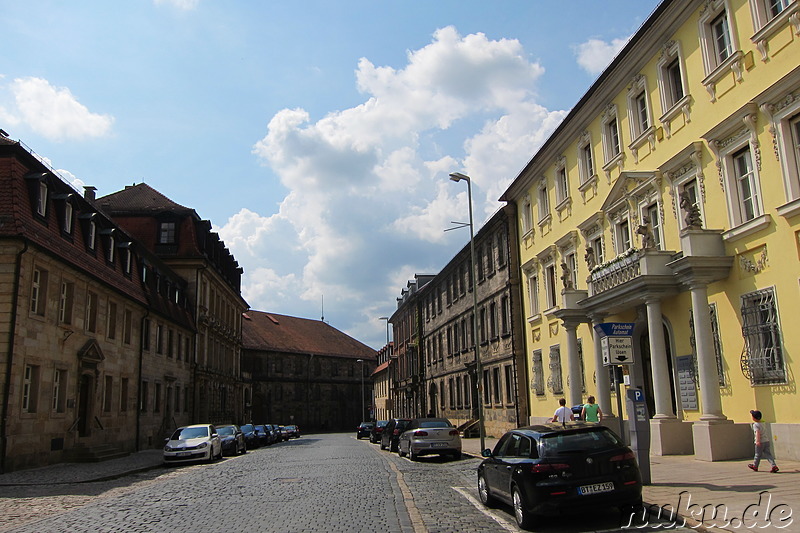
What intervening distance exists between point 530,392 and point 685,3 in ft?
61.5

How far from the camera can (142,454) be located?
101ft

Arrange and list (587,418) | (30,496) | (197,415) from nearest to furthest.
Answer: (30,496)
(587,418)
(197,415)

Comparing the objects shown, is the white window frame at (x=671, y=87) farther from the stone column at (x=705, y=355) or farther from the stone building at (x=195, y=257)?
the stone building at (x=195, y=257)

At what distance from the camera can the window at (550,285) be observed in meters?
28.7

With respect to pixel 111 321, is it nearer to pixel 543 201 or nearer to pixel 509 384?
pixel 509 384

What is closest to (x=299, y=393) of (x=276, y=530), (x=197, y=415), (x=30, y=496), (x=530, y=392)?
(x=197, y=415)

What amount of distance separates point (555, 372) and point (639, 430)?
1639 centimetres

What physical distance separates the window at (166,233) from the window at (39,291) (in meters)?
24.1

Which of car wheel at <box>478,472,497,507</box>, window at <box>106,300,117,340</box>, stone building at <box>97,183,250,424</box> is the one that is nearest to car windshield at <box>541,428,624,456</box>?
car wheel at <box>478,472,497,507</box>

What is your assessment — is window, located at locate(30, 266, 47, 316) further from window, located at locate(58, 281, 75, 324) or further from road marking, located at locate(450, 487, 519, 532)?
road marking, located at locate(450, 487, 519, 532)

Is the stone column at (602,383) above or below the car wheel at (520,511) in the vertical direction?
above

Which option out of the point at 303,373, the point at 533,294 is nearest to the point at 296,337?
the point at 303,373

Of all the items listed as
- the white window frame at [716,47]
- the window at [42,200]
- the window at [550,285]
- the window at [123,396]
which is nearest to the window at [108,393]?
the window at [123,396]

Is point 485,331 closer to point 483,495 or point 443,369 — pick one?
point 443,369
